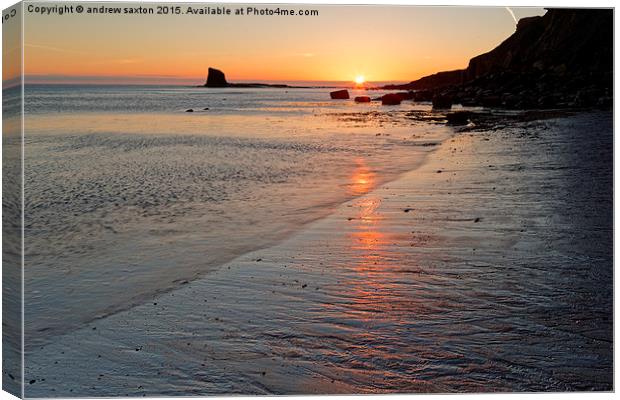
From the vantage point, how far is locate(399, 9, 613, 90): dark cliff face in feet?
20.2

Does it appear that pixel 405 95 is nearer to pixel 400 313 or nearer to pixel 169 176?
pixel 400 313

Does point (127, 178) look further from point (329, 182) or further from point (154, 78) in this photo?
point (329, 182)

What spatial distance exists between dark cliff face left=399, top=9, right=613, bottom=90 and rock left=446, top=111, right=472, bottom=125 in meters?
0.88

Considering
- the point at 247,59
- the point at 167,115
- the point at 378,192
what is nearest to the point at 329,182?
the point at 378,192

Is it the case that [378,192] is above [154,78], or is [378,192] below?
below

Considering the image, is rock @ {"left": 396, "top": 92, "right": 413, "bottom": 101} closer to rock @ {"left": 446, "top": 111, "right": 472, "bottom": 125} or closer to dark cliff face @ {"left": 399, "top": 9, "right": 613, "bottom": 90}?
dark cliff face @ {"left": 399, "top": 9, "right": 613, "bottom": 90}

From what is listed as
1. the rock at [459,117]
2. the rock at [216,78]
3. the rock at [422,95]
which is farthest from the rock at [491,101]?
the rock at [216,78]

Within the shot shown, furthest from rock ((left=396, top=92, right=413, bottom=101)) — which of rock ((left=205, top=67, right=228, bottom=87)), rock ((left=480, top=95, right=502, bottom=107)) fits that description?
rock ((left=205, top=67, right=228, bottom=87))

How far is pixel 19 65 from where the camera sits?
210 inches

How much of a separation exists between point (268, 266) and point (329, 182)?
8.48 ft

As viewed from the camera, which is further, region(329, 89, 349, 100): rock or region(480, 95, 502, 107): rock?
region(480, 95, 502, 107): rock

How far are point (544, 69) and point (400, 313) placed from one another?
3369mm

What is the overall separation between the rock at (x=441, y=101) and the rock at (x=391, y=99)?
0.37 m

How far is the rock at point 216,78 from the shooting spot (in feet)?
21.0
